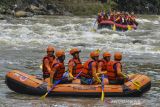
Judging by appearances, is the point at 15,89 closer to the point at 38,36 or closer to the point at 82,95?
the point at 82,95

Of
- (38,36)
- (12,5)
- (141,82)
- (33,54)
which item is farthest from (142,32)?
(141,82)

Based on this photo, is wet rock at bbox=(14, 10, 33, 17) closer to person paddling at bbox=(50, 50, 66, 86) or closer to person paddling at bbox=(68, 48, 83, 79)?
person paddling at bbox=(68, 48, 83, 79)

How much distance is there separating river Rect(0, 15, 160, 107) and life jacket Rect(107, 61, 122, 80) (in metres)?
0.55

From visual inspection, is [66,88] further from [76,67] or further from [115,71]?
[115,71]

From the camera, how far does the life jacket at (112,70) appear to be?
11.2m

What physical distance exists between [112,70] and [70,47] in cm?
1011

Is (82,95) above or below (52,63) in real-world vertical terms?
below

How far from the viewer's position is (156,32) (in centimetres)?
2934

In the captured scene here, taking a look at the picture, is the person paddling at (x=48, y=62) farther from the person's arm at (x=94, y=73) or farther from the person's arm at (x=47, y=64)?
the person's arm at (x=94, y=73)

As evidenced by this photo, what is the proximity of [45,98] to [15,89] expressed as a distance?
2.69ft

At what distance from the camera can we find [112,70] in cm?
1131

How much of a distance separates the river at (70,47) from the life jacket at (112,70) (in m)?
0.55

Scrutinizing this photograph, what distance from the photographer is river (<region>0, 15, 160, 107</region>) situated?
10852mm

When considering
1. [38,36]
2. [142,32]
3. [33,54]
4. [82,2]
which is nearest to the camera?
[33,54]
